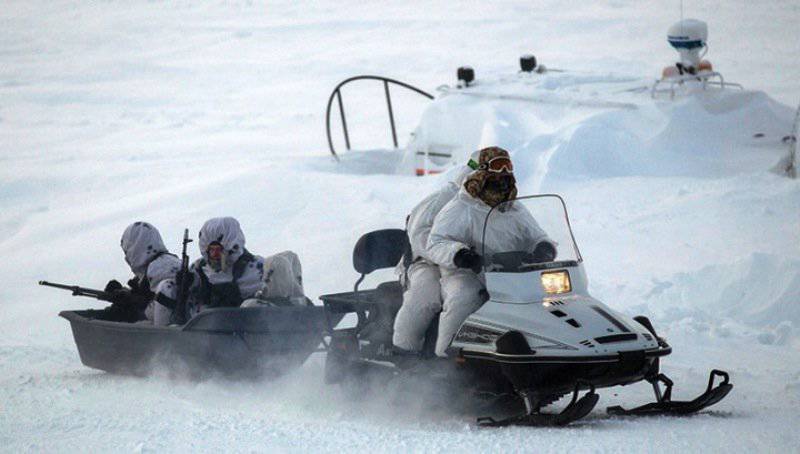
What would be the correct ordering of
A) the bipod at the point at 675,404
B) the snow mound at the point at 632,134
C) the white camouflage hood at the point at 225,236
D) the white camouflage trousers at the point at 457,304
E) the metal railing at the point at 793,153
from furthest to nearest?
1. the snow mound at the point at 632,134
2. the metal railing at the point at 793,153
3. the white camouflage hood at the point at 225,236
4. the white camouflage trousers at the point at 457,304
5. the bipod at the point at 675,404

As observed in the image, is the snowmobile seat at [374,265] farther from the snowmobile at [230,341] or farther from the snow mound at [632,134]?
the snow mound at [632,134]

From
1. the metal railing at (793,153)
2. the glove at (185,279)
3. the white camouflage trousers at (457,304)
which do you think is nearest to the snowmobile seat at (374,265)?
the white camouflage trousers at (457,304)

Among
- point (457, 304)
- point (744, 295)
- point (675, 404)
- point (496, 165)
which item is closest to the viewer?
point (675, 404)

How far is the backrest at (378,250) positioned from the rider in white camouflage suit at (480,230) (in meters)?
0.74

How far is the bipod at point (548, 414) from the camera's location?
6.51 meters

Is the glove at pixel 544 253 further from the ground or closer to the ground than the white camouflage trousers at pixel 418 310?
further from the ground

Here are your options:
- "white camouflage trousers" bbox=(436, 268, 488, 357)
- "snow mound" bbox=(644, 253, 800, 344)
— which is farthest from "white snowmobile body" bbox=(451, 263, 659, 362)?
"snow mound" bbox=(644, 253, 800, 344)

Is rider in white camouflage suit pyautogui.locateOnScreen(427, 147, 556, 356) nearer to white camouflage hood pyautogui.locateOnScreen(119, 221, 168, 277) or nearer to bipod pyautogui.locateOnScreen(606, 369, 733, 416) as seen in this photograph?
bipod pyautogui.locateOnScreen(606, 369, 733, 416)

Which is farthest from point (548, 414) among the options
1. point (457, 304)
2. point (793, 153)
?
point (793, 153)

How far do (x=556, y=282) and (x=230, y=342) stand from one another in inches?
88.5

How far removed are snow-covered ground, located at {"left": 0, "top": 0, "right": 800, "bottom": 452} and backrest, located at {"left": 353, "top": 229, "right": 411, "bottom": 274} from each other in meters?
0.84

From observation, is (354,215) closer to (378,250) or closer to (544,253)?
(378,250)

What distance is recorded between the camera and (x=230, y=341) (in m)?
8.10

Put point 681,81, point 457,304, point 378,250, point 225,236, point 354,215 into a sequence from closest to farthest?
point 457,304 < point 378,250 < point 225,236 < point 354,215 < point 681,81
